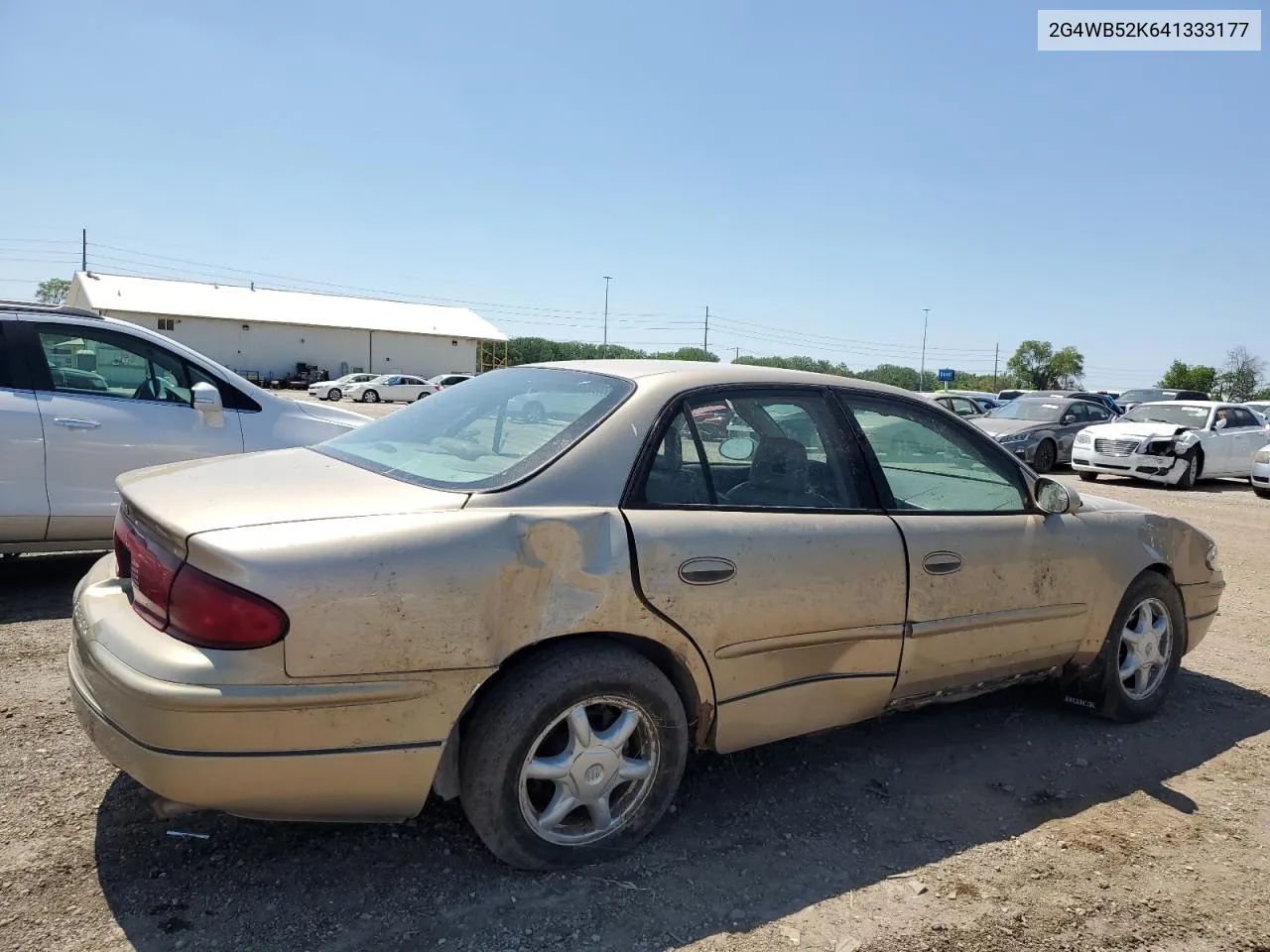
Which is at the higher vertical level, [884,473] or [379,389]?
[884,473]

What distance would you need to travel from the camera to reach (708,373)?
329cm

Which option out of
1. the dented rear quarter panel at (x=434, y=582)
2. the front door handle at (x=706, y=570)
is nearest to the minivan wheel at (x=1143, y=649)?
the front door handle at (x=706, y=570)

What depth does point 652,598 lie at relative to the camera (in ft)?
8.93

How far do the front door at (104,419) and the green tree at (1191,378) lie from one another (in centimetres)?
7522

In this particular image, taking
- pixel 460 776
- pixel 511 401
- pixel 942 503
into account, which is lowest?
pixel 460 776

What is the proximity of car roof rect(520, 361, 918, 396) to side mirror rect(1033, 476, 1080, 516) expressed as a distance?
693mm

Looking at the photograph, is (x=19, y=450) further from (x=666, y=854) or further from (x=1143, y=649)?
(x=1143, y=649)

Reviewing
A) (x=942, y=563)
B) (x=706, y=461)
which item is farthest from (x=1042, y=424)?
(x=706, y=461)

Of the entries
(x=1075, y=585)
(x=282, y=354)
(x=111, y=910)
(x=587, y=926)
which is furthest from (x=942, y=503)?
(x=282, y=354)

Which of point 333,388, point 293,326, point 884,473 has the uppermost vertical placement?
point 293,326

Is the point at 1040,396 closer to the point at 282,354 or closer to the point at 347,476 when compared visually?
the point at 347,476

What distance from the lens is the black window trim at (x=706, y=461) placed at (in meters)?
2.84

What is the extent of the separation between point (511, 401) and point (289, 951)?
1831 mm

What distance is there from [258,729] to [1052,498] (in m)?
3.14
